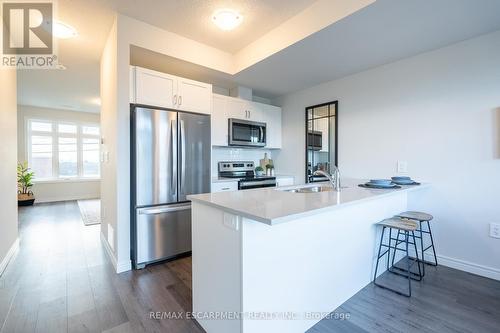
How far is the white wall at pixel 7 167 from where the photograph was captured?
239 cm

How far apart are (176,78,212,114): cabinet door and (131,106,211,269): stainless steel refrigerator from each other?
6.9 inches

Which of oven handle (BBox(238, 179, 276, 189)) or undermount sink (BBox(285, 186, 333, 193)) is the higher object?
undermount sink (BBox(285, 186, 333, 193))

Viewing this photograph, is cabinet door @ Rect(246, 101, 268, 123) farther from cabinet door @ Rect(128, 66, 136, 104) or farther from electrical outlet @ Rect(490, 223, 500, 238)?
electrical outlet @ Rect(490, 223, 500, 238)

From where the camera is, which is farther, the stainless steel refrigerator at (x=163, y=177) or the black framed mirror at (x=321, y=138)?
the black framed mirror at (x=321, y=138)

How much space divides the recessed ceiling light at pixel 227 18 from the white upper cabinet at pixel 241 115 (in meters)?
1.14

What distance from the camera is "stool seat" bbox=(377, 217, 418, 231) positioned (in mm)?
1970

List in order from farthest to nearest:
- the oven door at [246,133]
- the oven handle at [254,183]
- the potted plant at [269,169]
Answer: the potted plant at [269,169] → the oven door at [246,133] → the oven handle at [254,183]

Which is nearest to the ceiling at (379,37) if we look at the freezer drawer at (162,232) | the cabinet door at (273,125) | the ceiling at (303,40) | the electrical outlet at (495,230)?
the ceiling at (303,40)

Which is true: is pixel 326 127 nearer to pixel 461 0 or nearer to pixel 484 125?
pixel 484 125

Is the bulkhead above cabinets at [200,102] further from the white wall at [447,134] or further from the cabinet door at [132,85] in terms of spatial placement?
the white wall at [447,134]

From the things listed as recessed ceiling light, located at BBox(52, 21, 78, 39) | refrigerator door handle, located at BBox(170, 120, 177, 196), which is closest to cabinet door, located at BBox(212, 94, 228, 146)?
refrigerator door handle, located at BBox(170, 120, 177, 196)

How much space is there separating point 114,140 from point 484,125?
12.5ft

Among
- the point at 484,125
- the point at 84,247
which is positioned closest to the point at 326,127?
the point at 484,125

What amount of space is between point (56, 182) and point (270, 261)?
25.2ft
